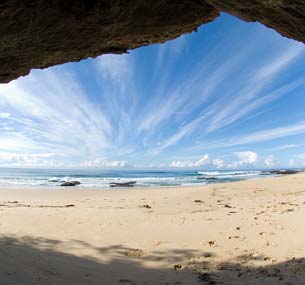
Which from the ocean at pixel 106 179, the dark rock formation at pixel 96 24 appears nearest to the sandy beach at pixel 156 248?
the dark rock formation at pixel 96 24

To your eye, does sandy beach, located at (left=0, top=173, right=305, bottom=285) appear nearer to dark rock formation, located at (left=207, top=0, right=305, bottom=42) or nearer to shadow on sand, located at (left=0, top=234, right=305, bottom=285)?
shadow on sand, located at (left=0, top=234, right=305, bottom=285)

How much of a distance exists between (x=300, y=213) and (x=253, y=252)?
10.4 ft

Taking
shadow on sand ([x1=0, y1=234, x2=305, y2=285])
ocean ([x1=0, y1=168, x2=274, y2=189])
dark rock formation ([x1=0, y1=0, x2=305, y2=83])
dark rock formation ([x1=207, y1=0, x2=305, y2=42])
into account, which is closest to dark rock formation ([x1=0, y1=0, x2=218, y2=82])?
dark rock formation ([x1=0, y1=0, x2=305, y2=83])

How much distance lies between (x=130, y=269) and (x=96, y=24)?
4.15 meters

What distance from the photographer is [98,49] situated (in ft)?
18.7

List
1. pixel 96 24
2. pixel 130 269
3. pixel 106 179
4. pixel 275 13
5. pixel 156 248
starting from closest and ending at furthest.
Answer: pixel 275 13
pixel 96 24
pixel 130 269
pixel 156 248
pixel 106 179

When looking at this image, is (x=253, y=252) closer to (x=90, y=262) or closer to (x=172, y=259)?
(x=172, y=259)

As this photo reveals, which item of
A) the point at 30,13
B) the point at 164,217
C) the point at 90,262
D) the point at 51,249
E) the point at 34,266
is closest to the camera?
the point at 30,13

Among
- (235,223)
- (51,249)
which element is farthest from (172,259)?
(235,223)

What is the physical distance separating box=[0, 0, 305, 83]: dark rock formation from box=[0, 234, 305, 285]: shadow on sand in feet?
Answer: 10.9

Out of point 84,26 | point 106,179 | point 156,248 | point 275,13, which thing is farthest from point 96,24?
point 106,179

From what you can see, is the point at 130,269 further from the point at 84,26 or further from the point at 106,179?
the point at 106,179

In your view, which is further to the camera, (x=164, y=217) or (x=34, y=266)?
(x=164, y=217)

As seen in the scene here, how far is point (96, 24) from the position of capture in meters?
4.88
